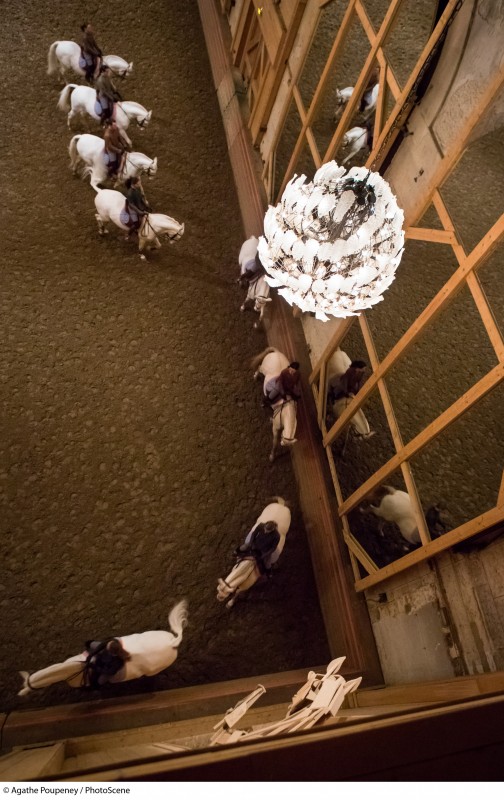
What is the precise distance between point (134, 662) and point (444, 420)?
2552mm

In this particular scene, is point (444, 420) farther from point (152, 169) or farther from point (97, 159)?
point (97, 159)

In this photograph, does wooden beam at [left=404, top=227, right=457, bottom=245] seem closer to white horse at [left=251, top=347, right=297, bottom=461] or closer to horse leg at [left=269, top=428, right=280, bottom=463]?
white horse at [left=251, top=347, right=297, bottom=461]

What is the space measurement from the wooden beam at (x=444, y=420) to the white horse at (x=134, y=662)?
69.1 inches

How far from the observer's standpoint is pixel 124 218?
5.05 m

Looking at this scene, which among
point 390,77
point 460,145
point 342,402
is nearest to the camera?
point 460,145

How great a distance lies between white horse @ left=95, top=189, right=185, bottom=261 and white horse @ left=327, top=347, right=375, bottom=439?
88.5 inches

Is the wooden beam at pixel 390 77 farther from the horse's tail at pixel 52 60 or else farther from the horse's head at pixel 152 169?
the horse's tail at pixel 52 60

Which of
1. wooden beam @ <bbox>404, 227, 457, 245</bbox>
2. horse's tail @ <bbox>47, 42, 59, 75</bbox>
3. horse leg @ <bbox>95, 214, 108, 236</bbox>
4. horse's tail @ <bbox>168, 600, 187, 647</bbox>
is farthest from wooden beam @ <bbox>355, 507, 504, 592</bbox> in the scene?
horse's tail @ <bbox>47, 42, 59, 75</bbox>

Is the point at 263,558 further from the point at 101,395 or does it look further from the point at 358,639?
the point at 101,395

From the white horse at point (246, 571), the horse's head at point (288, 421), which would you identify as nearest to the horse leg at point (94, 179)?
the horse's head at point (288, 421)

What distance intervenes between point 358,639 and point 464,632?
116 centimetres

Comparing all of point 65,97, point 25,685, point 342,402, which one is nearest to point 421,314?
point 342,402

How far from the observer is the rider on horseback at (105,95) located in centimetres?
557

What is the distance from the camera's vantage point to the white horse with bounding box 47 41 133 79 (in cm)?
604
